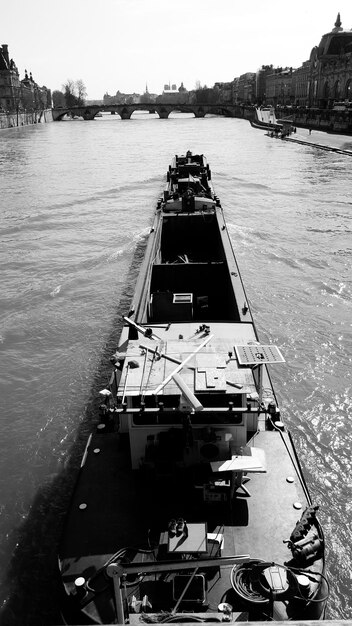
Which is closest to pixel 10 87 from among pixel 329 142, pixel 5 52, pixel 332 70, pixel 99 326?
Answer: pixel 5 52

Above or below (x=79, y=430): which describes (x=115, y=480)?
above

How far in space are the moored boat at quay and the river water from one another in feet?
8.28

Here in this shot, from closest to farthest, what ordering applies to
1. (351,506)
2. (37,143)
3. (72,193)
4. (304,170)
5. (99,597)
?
(99,597)
(351,506)
(72,193)
(304,170)
(37,143)

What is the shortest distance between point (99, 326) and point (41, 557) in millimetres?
12060

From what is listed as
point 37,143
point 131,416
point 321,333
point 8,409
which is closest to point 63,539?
point 131,416

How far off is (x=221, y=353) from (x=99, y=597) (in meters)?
4.79

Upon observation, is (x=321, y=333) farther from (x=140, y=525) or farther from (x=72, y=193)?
(x=72, y=193)

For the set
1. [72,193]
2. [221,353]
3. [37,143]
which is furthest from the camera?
[37,143]

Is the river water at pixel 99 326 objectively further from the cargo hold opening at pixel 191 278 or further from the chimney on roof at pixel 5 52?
the chimney on roof at pixel 5 52

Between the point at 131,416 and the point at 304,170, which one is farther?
the point at 304,170

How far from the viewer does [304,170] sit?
6469cm

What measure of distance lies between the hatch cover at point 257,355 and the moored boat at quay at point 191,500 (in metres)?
0.03

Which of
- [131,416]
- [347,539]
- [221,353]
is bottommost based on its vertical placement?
[347,539]

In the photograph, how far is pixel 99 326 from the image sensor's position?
22.2 metres
